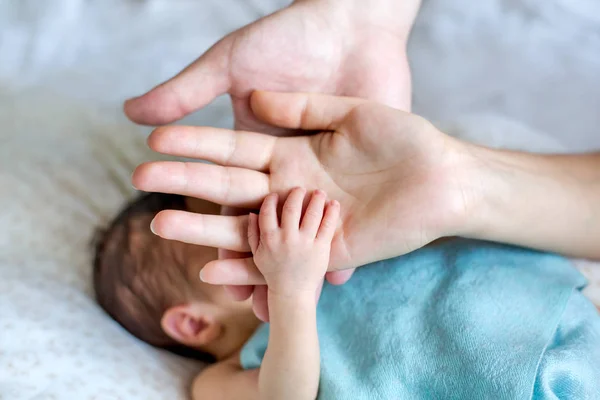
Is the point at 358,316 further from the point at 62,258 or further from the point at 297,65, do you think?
the point at 62,258

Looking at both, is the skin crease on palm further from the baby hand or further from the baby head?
the baby head

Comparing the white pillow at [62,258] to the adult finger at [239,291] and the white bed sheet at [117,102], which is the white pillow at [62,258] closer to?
the white bed sheet at [117,102]

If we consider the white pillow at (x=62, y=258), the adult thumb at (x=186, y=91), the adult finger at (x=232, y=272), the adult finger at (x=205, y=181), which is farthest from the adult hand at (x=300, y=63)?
the white pillow at (x=62, y=258)

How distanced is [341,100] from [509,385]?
413 millimetres

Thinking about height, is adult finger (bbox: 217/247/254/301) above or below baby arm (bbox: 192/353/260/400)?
above

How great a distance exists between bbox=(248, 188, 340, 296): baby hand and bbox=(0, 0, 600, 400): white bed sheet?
0.98ft

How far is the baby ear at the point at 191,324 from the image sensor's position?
0.99 m

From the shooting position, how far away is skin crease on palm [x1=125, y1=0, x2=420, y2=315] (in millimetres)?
813

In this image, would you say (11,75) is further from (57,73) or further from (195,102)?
(195,102)

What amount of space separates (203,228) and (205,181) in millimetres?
63

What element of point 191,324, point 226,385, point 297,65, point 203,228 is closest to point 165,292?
point 191,324

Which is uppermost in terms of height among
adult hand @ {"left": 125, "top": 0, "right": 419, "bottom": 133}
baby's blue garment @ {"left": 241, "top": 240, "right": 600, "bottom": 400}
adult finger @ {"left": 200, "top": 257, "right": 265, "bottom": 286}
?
adult hand @ {"left": 125, "top": 0, "right": 419, "bottom": 133}

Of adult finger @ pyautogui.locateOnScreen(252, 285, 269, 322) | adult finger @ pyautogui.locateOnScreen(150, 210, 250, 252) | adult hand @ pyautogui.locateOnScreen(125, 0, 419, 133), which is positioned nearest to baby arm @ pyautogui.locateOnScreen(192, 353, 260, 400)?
adult finger @ pyautogui.locateOnScreen(252, 285, 269, 322)

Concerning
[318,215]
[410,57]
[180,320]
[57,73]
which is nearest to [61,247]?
[180,320]
